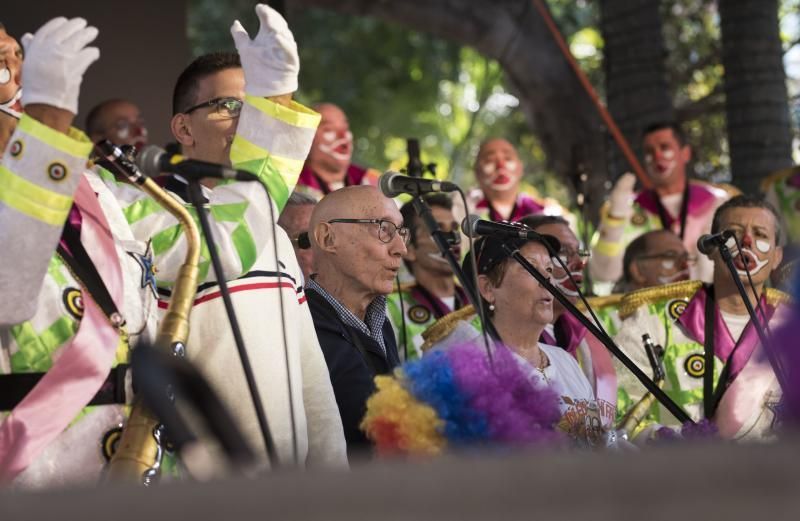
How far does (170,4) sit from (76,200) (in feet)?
13.9

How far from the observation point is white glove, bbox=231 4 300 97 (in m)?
3.05

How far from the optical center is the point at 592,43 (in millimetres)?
13055

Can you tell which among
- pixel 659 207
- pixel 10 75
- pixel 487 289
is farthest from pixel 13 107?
pixel 659 207

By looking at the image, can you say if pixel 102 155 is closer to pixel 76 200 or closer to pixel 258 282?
pixel 76 200

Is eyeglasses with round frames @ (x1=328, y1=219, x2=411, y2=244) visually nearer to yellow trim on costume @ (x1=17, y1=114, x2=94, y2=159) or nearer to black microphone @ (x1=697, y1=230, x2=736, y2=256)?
black microphone @ (x1=697, y1=230, x2=736, y2=256)

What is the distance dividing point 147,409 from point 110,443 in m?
0.13

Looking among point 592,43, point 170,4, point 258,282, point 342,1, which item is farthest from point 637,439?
point 592,43

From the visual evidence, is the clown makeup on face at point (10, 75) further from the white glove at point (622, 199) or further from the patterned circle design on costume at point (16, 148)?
the white glove at point (622, 199)

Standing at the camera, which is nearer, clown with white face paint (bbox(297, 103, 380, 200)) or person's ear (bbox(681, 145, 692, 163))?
clown with white face paint (bbox(297, 103, 380, 200))

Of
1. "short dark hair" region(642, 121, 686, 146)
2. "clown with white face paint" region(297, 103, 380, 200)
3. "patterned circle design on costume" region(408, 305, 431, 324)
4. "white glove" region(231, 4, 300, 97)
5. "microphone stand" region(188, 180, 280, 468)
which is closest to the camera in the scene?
"microphone stand" region(188, 180, 280, 468)

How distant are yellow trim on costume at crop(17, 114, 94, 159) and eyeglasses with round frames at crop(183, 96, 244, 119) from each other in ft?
3.39

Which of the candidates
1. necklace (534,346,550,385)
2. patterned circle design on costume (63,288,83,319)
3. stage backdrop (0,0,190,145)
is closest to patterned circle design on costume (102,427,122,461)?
patterned circle design on costume (63,288,83,319)

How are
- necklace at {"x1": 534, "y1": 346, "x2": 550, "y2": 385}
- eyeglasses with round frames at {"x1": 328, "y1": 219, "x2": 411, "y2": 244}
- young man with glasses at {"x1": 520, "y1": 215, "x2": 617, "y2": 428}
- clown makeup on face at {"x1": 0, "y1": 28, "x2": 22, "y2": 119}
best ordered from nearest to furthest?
clown makeup on face at {"x1": 0, "y1": 28, "x2": 22, "y2": 119}
eyeglasses with round frames at {"x1": 328, "y1": 219, "x2": 411, "y2": 244}
necklace at {"x1": 534, "y1": 346, "x2": 550, "y2": 385}
young man with glasses at {"x1": 520, "y1": 215, "x2": 617, "y2": 428}

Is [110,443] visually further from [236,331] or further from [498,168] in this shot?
[498,168]
